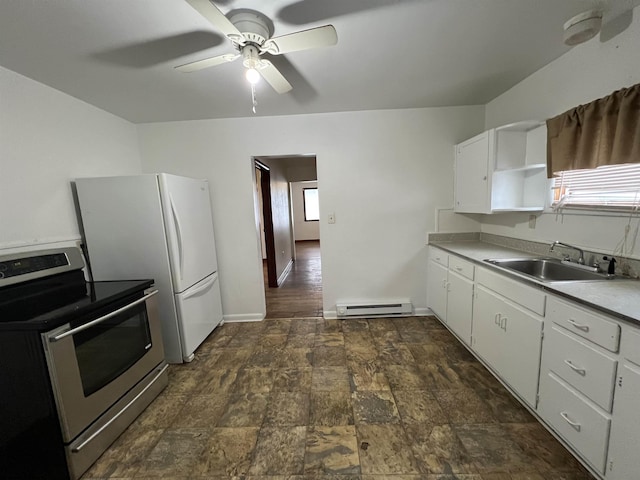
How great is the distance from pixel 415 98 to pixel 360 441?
2.91 m

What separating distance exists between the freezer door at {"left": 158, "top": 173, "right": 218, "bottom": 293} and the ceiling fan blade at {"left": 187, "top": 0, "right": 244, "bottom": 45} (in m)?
1.30

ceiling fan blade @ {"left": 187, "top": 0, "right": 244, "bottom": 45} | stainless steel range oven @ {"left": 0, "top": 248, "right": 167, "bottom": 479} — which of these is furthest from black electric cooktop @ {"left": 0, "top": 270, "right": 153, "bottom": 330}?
ceiling fan blade @ {"left": 187, "top": 0, "right": 244, "bottom": 45}

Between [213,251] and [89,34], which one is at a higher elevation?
[89,34]

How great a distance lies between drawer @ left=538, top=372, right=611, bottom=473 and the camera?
3.89ft

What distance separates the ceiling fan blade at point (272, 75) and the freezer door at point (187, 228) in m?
1.16

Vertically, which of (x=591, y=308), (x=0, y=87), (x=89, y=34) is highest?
(x=89, y=34)

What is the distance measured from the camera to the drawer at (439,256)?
2.65m

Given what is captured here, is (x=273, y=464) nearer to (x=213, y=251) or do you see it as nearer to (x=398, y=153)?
(x=213, y=251)

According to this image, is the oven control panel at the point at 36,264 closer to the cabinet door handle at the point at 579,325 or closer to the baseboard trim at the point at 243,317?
the baseboard trim at the point at 243,317

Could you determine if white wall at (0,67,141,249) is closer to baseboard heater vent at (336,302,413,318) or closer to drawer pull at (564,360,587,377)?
baseboard heater vent at (336,302,413,318)

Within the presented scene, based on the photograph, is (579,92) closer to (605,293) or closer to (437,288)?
(605,293)

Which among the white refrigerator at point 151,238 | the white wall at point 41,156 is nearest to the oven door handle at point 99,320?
the white refrigerator at point 151,238

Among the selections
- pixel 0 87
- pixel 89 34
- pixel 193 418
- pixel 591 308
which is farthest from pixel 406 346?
pixel 0 87

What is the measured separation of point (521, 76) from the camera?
2229 millimetres
